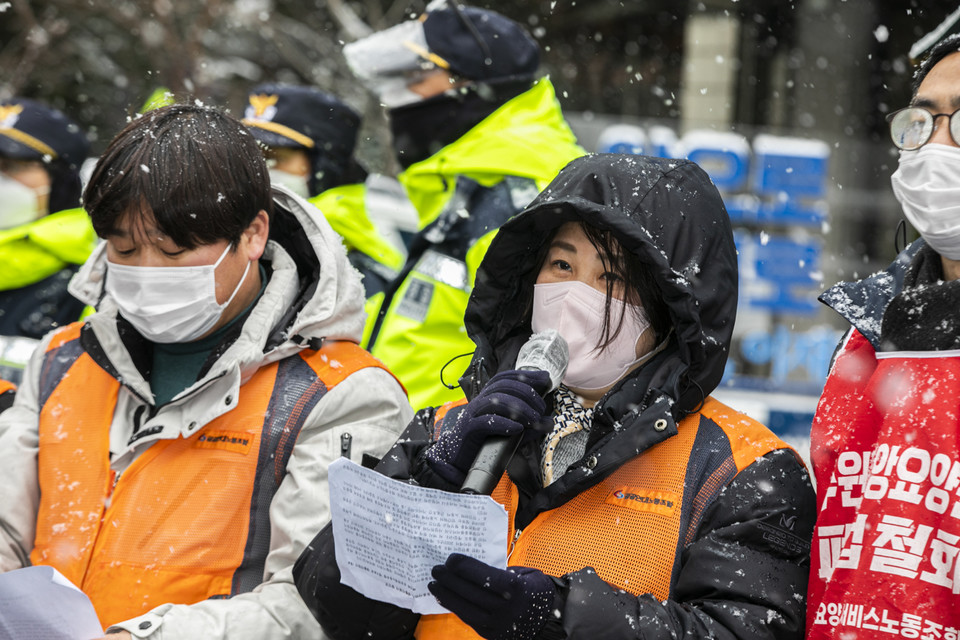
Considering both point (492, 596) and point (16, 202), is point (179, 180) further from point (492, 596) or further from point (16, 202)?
point (16, 202)

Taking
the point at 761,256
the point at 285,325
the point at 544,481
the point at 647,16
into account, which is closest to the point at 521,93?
the point at 285,325

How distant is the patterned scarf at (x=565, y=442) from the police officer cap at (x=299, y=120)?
3278 millimetres

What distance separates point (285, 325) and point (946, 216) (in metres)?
1.78

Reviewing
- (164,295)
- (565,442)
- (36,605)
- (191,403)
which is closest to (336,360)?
(191,403)

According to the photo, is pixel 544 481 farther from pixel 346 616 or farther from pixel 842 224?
pixel 842 224

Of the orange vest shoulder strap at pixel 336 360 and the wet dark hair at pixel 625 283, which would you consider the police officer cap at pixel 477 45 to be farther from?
the wet dark hair at pixel 625 283

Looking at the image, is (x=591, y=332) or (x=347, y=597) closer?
(x=347, y=597)

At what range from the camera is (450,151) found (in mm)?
4438

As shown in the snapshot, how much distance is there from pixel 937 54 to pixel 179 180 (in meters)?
1.98

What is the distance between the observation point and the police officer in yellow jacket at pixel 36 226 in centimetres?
505

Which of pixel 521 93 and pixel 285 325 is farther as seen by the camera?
pixel 521 93

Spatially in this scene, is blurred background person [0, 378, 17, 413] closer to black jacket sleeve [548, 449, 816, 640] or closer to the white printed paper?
the white printed paper

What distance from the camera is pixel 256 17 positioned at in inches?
521

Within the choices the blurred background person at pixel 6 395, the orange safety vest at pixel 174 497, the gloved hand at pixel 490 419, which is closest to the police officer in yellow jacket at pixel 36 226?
the blurred background person at pixel 6 395
